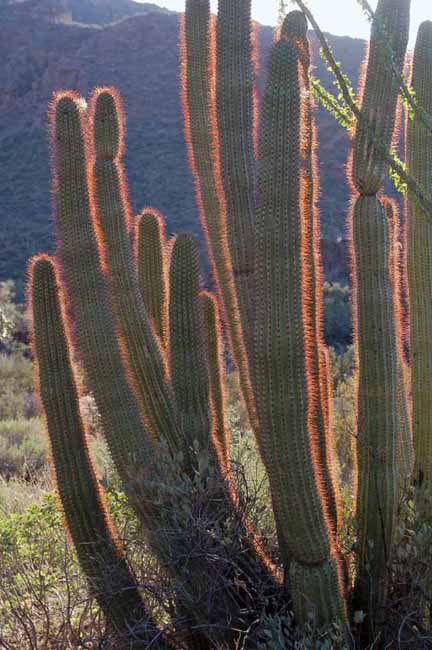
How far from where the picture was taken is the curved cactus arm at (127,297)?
466 cm

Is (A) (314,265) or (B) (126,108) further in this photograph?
(B) (126,108)

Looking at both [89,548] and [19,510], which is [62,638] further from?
[19,510]

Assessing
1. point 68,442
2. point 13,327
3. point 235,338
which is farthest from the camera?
point 13,327

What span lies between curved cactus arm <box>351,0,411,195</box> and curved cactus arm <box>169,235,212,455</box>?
101 cm

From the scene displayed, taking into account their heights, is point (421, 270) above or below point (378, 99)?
below

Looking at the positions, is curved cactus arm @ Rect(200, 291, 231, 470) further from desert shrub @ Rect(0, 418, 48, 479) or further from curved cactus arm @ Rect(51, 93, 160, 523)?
desert shrub @ Rect(0, 418, 48, 479)

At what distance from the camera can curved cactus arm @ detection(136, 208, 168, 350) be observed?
5312 mm

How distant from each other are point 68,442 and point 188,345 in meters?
0.82

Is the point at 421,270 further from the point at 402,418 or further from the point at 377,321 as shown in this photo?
the point at 377,321

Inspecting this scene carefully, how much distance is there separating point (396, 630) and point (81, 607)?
2027mm

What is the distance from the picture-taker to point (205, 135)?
5121 mm

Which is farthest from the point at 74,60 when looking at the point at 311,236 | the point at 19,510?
the point at 311,236

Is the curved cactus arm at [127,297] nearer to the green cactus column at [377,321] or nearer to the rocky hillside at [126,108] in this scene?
the green cactus column at [377,321]

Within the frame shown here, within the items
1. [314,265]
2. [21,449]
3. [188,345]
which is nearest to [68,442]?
[188,345]
